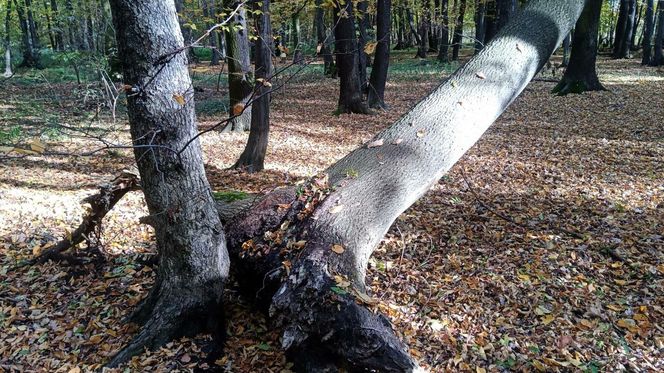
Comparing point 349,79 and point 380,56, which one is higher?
point 380,56

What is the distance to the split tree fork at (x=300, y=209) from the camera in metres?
2.70

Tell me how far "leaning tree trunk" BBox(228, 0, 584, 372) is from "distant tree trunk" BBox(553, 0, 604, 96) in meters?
8.38

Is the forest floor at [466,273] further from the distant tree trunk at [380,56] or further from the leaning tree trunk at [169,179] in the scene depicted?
the distant tree trunk at [380,56]

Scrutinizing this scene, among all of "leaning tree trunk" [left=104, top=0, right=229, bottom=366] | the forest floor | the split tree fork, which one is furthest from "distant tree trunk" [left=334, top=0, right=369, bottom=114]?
"leaning tree trunk" [left=104, top=0, right=229, bottom=366]

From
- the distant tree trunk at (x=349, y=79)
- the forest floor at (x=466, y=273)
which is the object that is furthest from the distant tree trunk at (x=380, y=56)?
the forest floor at (x=466, y=273)

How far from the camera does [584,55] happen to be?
11.8 metres

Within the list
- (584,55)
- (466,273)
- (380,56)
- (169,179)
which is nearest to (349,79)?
(380,56)

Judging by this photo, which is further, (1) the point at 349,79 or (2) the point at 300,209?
(1) the point at 349,79

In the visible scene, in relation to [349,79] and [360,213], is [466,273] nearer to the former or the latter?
[360,213]

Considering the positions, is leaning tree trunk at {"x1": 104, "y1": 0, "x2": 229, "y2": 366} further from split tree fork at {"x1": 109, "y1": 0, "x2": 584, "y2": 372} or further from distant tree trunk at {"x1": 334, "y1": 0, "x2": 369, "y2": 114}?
distant tree trunk at {"x1": 334, "y1": 0, "x2": 369, "y2": 114}

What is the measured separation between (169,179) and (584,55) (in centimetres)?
1224

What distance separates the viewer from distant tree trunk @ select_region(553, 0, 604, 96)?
38.7ft

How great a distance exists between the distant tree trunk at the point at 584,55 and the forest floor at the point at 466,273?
5.16 meters

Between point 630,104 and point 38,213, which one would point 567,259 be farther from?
point 630,104
